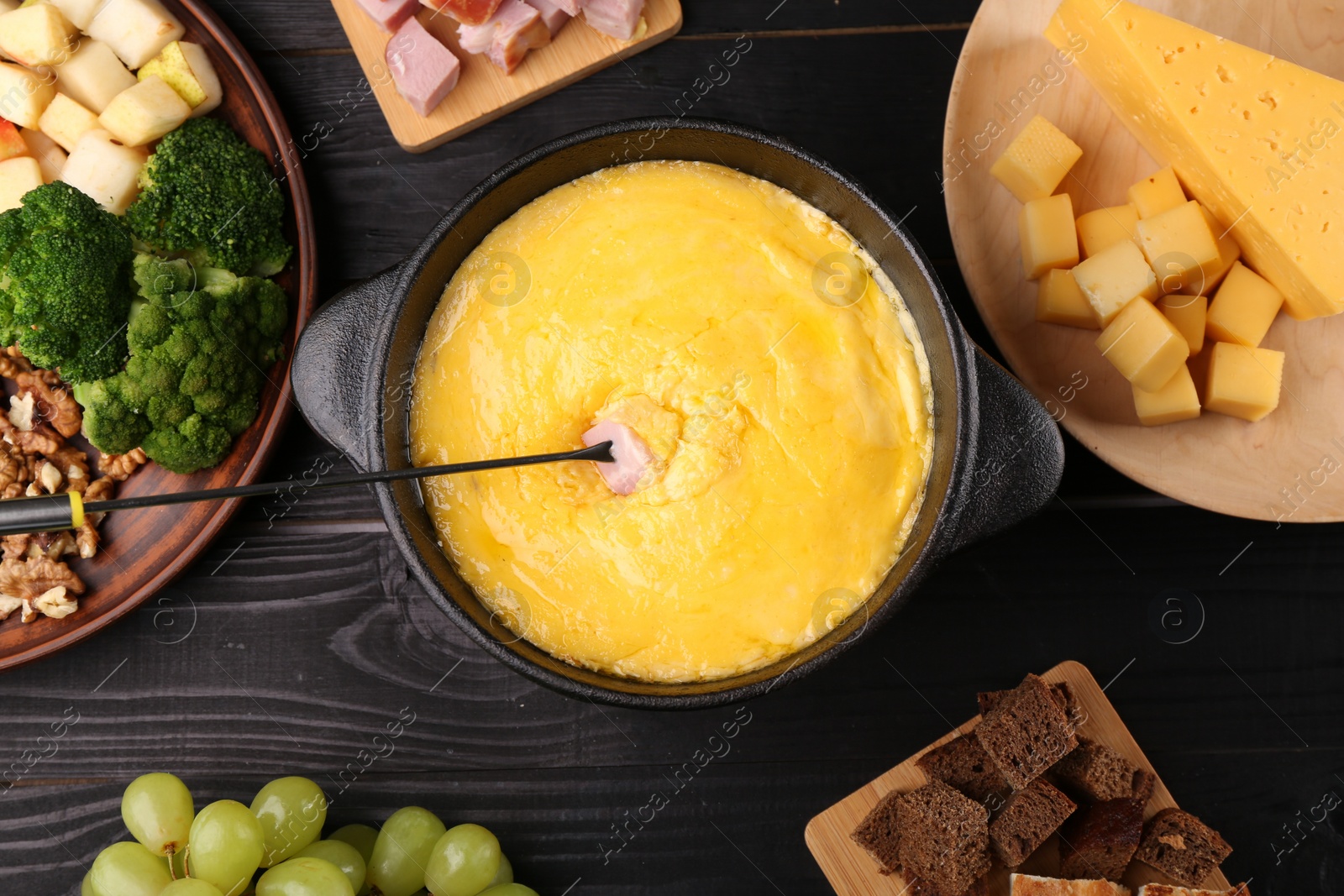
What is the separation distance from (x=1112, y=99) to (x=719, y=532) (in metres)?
1.12

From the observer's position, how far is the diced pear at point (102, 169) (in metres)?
1.61

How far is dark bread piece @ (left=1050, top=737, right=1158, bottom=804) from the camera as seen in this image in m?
1.60

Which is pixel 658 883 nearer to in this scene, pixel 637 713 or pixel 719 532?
pixel 637 713

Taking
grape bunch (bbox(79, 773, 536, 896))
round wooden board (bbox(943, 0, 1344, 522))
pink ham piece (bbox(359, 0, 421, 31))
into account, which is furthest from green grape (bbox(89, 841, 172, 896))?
round wooden board (bbox(943, 0, 1344, 522))

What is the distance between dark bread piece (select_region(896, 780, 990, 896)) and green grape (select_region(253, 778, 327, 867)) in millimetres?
1067

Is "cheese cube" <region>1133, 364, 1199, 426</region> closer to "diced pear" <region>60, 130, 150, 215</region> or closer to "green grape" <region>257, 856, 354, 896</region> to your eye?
"green grape" <region>257, 856, 354, 896</region>

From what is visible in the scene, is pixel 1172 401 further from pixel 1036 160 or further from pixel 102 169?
pixel 102 169

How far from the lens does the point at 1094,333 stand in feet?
5.26

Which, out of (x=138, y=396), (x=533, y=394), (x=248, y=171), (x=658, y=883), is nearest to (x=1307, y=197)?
(x=533, y=394)

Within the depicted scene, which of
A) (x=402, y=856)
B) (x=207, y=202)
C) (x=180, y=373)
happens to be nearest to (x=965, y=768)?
(x=402, y=856)

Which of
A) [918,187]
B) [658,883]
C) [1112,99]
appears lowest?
[658,883]

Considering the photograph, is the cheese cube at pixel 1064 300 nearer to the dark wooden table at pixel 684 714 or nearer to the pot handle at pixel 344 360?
the dark wooden table at pixel 684 714

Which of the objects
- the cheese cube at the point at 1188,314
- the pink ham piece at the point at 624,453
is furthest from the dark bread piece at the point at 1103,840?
the pink ham piece at the point at 624,453

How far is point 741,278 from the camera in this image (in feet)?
4.22
